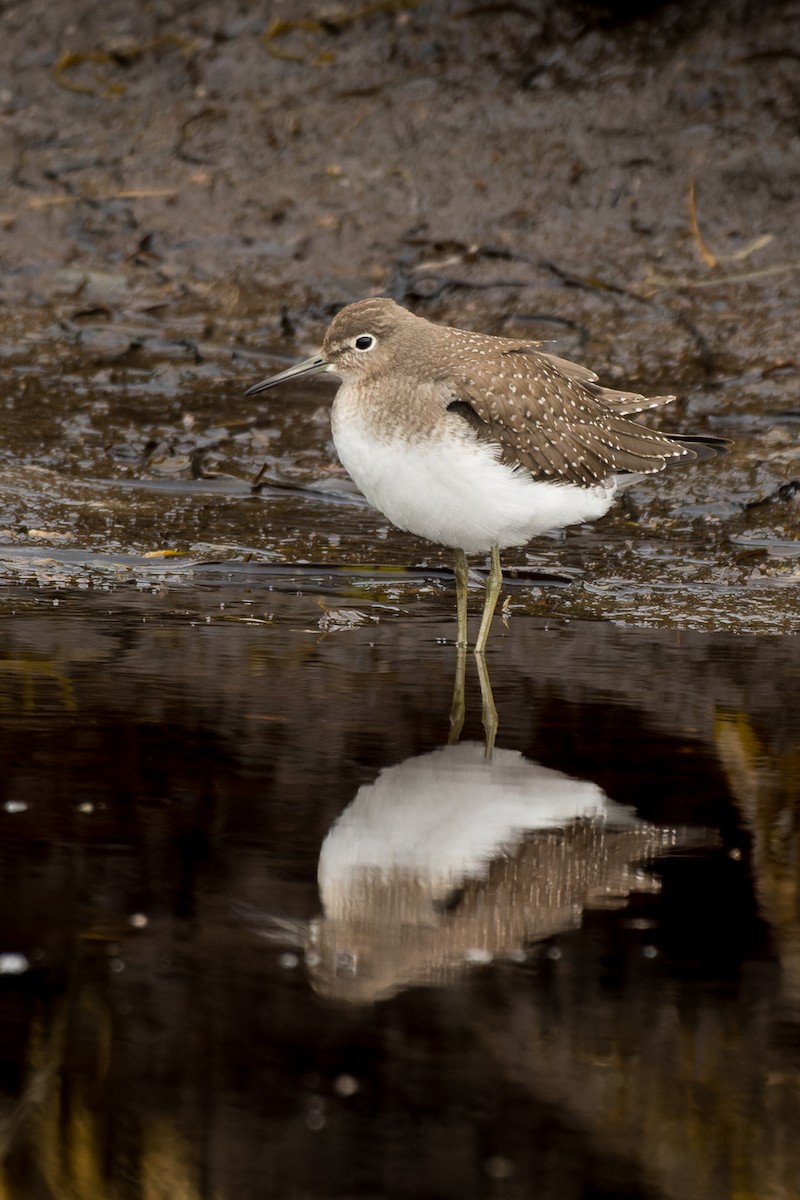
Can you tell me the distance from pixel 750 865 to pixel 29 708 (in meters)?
2.35

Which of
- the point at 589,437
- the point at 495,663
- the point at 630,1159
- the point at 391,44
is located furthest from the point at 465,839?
the point at 391,44

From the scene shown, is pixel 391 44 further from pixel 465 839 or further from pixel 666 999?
pixel 666 999

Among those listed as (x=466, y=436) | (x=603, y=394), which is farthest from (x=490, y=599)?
(x=603, y=394)

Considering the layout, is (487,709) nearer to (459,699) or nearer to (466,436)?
(459,699)

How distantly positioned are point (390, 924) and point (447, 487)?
8.86ft

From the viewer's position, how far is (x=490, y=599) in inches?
272

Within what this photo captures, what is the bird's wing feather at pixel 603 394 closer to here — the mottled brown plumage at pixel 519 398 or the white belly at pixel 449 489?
the mottled brown plumage at pixel 519 398

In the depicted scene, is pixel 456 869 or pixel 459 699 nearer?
pixel 456 869

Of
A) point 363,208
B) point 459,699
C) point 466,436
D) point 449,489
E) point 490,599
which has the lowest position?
point 459,699

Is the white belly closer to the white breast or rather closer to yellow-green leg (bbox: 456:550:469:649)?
the white breast

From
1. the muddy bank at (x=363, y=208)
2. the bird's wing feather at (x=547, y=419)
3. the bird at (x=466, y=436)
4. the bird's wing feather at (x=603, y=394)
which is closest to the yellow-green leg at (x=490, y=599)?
the bird at (x=466, y=436)

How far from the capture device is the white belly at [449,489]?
6.51 metres

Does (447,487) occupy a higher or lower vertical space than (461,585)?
higher

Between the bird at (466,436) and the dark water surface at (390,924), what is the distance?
60 centimetres
